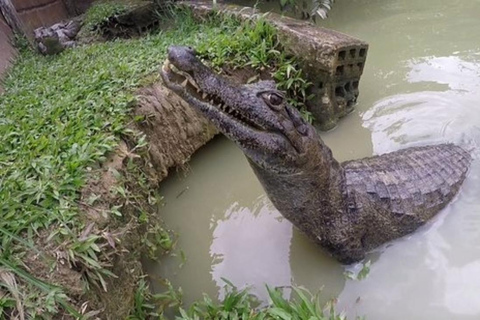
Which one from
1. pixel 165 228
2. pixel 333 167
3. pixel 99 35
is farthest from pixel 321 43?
pixel 99 35

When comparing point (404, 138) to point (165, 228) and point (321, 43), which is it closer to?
point (321, 43)

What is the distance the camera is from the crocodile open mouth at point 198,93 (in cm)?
274

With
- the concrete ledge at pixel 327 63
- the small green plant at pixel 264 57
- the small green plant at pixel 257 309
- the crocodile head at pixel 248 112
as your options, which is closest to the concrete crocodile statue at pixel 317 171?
the crocodile head at pixel 248 112

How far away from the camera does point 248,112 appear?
9.32ft

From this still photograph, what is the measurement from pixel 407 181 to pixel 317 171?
789mm

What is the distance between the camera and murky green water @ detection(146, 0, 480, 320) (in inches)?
123

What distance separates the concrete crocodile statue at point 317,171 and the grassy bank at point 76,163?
726 mm

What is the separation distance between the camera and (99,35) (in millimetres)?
6688

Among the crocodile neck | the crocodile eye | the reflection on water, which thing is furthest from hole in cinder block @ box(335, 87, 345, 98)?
the crocodile eye

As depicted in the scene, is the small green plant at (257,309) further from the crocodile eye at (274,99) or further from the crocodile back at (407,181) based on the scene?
Result: the crocodile eye at (274,99)

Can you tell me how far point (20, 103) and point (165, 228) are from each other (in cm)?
192

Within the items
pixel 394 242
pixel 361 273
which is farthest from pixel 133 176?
pixel 394 242

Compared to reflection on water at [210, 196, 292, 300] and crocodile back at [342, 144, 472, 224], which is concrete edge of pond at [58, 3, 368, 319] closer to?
reflection on water at [210, 196, 292, 300]

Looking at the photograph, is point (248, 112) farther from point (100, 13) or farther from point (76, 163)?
point (100, 13)
